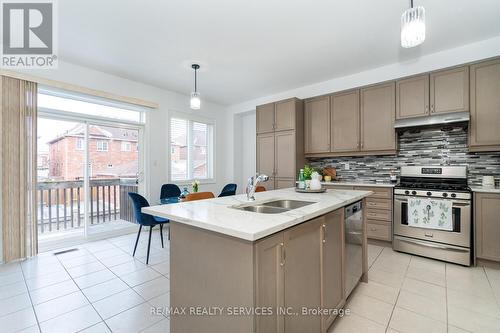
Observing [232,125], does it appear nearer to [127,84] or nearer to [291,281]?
[127,84]

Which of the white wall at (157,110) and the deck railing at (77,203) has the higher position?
the white wall at (157,110)

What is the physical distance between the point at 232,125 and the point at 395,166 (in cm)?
354

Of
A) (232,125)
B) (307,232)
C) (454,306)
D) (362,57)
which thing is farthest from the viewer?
(232,125)

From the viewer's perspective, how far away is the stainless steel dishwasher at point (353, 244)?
1880 millimetres

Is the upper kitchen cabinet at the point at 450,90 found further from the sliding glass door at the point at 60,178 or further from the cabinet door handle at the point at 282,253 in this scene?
the sliding glass door at the point at 60,178

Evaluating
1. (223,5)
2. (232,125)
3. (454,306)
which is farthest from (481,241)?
(232,125)

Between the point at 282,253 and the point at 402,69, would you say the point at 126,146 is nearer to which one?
the point at 282,253

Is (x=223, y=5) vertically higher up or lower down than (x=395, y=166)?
higher up

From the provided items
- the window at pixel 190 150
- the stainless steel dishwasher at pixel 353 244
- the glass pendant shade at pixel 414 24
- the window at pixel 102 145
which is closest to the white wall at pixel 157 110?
the window at pixel 190 150

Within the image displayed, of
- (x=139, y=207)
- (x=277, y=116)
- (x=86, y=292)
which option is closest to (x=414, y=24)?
(x=277, y=116)

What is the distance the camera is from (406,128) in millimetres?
3385

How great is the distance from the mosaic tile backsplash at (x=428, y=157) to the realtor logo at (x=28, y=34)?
449 cm

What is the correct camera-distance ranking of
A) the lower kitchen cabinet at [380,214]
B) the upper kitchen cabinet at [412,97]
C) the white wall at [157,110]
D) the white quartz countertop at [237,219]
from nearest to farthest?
the white quartz countertop at [237,219]
the upper kitchen cabinet at [412,97]
the lower kitchen cabinet at [380,214]
the white wall at [157,110]

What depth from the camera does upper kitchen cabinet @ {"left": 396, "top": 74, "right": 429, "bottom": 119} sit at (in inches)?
122
